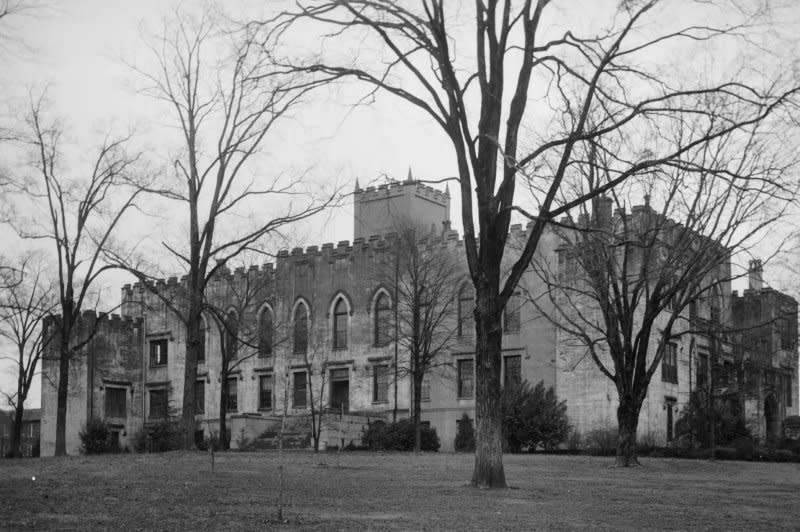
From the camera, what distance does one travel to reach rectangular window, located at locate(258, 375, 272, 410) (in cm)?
5491

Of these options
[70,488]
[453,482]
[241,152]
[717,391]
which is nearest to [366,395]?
[717,391]

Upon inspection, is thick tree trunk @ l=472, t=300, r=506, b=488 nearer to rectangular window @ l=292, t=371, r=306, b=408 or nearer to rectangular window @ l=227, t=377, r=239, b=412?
rectangular window @ l=292, t=371, r=306, b=408

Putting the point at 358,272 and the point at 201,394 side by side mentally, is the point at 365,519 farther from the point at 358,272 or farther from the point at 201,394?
the point at 201,394

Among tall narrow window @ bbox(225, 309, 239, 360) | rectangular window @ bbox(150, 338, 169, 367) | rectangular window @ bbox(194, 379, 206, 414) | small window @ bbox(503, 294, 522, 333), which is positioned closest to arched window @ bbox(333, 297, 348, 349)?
tall narrow window @ bbox(225, 309, 239, 360)

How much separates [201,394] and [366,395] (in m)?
11.6

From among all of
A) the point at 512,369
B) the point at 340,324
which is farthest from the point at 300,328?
the point at 512,369

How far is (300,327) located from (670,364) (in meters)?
19.1

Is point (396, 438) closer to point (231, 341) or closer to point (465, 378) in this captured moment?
point (465, 378)

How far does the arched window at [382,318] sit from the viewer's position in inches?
1983

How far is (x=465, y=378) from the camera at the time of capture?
4844 cm

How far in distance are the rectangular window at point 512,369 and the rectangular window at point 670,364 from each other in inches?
246

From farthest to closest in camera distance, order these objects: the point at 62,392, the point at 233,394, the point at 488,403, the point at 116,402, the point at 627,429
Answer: the point at 116,402
the point at 233,394
the point at 62,392
the point at 627,429
the point at 488,403

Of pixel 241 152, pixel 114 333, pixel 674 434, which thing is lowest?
pixel 674 434

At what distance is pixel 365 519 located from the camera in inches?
512
